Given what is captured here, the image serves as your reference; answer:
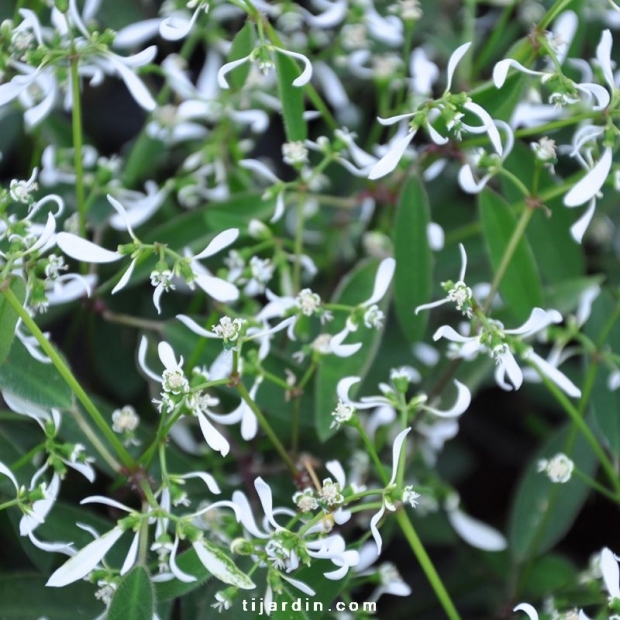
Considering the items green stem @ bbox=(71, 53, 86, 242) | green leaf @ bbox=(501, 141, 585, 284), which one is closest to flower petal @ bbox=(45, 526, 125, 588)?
green stem @ bbox=(71, 53, 86, 242)

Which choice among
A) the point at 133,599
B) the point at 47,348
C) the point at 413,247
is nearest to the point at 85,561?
the point at 133,599

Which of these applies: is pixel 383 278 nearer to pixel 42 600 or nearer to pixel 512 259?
pixel 512 259

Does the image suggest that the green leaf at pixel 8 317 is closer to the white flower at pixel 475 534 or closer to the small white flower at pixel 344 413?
the small white flower at pixel 344 413

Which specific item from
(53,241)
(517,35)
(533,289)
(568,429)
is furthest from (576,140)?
(517,35)

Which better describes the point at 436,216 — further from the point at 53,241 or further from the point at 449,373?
the point at 53,241

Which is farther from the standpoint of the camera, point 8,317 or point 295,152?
point 295,152

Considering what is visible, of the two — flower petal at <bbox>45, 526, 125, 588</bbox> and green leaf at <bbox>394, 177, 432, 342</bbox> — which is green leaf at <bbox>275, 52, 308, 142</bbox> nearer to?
green leaf at <bbox>394, 177, 432, 342</bbox>
